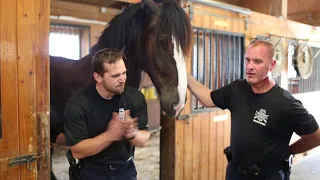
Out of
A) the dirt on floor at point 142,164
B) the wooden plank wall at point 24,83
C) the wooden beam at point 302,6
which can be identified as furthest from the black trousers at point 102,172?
the wooden beam at point 302,6

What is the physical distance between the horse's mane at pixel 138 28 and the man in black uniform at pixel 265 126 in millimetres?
417

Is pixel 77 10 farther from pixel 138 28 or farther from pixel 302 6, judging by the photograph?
pixel 302 6

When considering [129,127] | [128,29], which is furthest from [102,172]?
[128,29]

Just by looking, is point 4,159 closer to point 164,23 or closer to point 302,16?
point 164,23

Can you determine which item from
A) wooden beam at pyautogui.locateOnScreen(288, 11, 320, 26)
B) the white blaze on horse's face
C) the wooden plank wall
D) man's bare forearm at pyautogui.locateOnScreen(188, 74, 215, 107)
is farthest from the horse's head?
wooden beam at pyautogui.locateOnScreen(288, 11, 320, 26)

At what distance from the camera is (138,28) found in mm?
1945

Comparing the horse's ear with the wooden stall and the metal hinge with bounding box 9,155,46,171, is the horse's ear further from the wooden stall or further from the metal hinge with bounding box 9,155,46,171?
the metal hinge with bounding box 9,155,46,171

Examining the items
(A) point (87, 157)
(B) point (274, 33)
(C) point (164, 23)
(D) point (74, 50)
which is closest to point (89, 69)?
(C) point (164, 23)

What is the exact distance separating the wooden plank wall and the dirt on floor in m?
1.83

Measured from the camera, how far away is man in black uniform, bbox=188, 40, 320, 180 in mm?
1661

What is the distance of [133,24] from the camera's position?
194 centimetres

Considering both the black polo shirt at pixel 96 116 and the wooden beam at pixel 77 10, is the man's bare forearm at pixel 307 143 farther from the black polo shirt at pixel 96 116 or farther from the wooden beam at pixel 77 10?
the wooden beam at pixel 77 10

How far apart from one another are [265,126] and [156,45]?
79 cm

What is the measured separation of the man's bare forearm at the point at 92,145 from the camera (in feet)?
4.44
